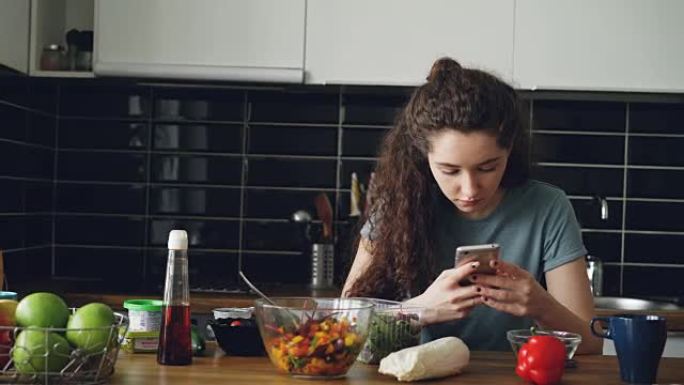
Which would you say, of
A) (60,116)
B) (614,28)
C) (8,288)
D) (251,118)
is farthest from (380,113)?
(8,288)

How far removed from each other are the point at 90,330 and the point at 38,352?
77 mm

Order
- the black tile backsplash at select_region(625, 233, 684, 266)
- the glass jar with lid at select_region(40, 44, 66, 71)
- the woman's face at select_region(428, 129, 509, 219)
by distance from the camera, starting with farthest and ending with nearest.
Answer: the black tile backsplash at select_region(625, 233, 684, 266) < the glass jar with lid at select_region(40, 44, 66, 71) < the woman's face at select_region(428, 129, 509, 219)

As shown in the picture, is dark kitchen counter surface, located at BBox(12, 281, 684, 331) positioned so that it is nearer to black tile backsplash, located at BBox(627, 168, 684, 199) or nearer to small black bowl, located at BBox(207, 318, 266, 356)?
black tile backsplash, located at BBox(627, 168, 684, 199)

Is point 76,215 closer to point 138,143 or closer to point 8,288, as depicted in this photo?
point 138,143

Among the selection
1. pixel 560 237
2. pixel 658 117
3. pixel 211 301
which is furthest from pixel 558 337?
pixel 658 117

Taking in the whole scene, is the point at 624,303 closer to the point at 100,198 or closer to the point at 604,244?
the point at 604,244

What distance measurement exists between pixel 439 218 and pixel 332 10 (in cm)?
107

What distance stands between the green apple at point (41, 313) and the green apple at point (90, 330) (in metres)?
0.02

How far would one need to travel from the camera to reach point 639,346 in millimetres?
1584

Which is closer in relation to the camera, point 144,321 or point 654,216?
point 144,321

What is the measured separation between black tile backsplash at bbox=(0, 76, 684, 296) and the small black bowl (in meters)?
1.52

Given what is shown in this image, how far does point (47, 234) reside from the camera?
11.1ft

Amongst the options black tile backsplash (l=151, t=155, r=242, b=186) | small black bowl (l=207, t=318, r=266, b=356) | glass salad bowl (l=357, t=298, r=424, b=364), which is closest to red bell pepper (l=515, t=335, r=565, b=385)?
glass salad bowl (l=357, t=298, r=424, b=364)

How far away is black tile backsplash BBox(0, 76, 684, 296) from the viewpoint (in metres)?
3.32
